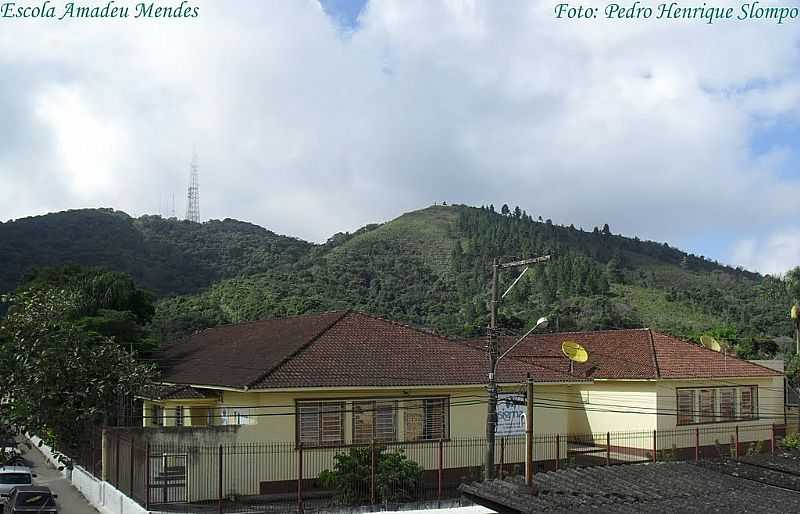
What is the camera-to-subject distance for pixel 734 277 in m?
129

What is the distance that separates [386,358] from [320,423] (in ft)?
11.6

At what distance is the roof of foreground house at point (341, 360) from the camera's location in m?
25.5

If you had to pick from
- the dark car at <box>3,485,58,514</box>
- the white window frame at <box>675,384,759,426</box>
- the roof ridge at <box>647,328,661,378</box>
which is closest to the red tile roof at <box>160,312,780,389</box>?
the roof ridge at <box>647,328,661,378</box>

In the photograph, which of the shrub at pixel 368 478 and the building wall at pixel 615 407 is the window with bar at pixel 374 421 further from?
the building wall at pixel 615 407

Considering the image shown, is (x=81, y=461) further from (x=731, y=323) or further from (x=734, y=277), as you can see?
(x=734, y=277)

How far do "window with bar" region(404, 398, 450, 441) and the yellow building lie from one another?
0.03 metres

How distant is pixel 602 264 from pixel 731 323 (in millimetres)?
32767

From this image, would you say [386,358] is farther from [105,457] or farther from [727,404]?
[727,404]

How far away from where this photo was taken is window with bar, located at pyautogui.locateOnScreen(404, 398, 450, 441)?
87.2ft

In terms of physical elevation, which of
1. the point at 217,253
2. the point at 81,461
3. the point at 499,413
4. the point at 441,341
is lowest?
the point at 81,461

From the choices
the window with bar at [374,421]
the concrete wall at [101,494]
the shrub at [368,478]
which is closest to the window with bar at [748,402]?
the window with bar at [374,421]

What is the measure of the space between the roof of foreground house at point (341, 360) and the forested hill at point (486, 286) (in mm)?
29658

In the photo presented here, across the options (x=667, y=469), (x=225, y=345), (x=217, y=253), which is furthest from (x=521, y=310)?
(x=667, y=469)

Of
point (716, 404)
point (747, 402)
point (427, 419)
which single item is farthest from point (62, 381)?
point (747, 402)
